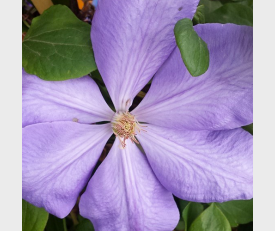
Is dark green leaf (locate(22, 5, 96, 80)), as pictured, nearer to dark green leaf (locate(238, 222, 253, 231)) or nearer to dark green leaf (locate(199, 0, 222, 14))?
dark green leaf (locate(199, 0, 222, 14))

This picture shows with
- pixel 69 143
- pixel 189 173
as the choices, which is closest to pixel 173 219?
pixel 189 173

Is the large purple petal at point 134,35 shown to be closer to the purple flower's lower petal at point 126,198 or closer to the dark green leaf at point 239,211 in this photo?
the purple flower's lower petal at point 126,198

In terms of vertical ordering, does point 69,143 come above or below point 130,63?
below

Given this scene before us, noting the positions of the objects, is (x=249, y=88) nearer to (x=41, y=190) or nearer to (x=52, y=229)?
(x=41, y=190)

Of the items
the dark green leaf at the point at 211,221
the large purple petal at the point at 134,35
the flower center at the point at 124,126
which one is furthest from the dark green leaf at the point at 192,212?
the large purple petal at the point at 134,35

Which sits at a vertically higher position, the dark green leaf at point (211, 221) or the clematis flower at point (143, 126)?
the clematis flower at point (143, 126)

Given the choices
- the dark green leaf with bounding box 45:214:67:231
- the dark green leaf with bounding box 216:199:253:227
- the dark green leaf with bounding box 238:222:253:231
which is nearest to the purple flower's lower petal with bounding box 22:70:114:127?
the dark green leaf with bounding box 45:214:67:231

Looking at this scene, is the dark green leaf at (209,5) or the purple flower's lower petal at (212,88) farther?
the dark green leaf at (209,5)
